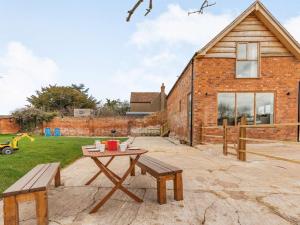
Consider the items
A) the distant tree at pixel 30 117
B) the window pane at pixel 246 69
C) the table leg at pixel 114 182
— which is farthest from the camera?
the distant tree at pixel 30 117

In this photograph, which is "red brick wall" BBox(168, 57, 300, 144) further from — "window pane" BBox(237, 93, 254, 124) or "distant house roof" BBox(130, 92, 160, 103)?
"distant house roof" BBox(130, 92, 160, 103)

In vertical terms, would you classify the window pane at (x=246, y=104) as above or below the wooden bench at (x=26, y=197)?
above

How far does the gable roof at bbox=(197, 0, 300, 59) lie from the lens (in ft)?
32.2

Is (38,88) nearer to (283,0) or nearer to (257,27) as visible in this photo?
(257,27)

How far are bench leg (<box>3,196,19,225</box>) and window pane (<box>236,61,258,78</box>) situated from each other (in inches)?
403

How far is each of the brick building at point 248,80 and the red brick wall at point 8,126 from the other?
19511 mm

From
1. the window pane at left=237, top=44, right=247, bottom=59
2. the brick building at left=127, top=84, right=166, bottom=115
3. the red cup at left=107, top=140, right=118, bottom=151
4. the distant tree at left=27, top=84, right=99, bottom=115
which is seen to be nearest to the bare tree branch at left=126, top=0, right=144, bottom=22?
the red cup at left=107, top=140, right=118, bottom=151

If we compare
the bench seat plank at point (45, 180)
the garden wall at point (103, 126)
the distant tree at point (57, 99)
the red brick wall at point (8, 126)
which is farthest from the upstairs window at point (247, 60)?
the distant tree at point (57, 99)

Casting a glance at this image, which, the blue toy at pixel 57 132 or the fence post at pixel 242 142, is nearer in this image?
the fence post at pixel 242 142

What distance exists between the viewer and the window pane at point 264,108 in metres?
10.3

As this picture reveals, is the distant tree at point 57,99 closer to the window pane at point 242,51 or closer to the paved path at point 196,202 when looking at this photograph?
the window pane at point 242,51

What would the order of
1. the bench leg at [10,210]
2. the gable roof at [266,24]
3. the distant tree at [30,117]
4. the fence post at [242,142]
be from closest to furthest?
1. the bench leg at [10,210]
2. the fence post at [242,142]
3. the gable roof at [266,24]
4. the distant tree at [30,117]

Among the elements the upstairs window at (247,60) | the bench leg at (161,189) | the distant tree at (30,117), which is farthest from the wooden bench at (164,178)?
the distant tree at (30,117)

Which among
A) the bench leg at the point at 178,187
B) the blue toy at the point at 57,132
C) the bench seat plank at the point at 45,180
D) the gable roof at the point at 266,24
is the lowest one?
the blue toy at the point at 57,132
